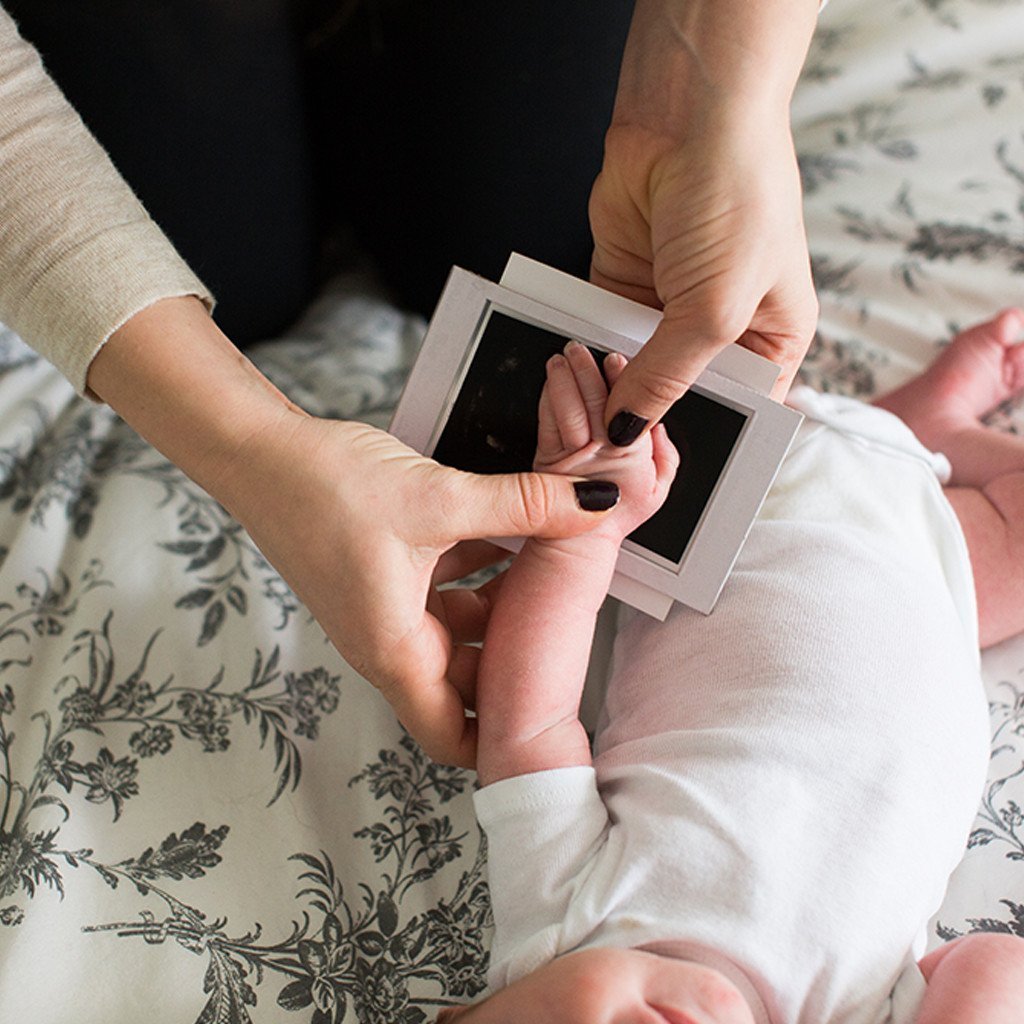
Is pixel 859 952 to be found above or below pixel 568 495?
below

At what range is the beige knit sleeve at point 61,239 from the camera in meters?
0.70

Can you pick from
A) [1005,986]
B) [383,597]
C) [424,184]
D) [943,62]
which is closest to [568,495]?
[383,597]

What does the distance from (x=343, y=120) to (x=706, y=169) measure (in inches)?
26.3

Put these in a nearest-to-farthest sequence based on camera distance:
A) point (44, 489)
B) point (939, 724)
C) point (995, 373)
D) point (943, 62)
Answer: point (939, 724) < point (44, 489) < point (995, 373) < point (943, 62)

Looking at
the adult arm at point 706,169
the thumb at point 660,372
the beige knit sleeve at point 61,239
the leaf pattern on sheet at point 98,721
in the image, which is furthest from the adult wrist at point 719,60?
the leaf pattern on sheet at point 98,721

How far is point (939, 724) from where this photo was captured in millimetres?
747

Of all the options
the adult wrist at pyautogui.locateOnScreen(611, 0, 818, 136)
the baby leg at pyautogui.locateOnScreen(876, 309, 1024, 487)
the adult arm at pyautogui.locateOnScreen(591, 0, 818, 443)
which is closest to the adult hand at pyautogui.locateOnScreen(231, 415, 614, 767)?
the adult arm at pyautogui.locateOnScreen(591, 0, 818, 443)

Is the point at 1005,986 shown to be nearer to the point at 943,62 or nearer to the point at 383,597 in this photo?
the point at 383,597

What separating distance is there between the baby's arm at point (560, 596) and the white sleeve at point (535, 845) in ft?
0.06

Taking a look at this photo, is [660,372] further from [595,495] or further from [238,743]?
[238,743]

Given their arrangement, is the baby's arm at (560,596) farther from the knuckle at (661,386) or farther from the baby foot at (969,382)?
the baby foot at (969,382)

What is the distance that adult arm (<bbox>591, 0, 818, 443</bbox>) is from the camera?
0.65 meters

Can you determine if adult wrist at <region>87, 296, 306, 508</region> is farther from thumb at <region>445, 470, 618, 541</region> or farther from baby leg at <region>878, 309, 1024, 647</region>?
baby leg at <region>878, 309, 1024, 647</region>

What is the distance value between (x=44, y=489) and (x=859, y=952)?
0.78 m
